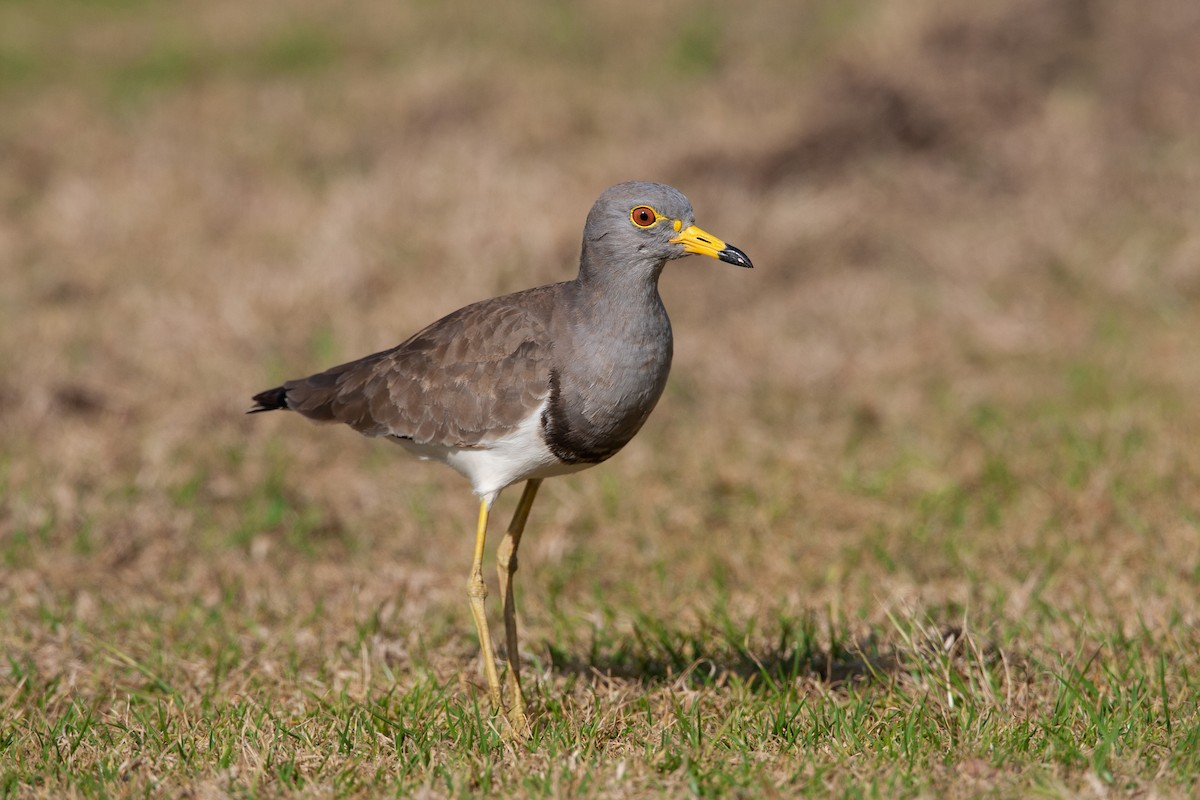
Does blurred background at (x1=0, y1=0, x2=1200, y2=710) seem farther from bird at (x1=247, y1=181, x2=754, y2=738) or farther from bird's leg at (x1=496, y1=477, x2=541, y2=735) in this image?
bird at (x1=247, y1=181, x2=754, y2=738)

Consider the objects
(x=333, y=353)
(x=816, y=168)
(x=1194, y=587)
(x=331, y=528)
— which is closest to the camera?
(x=1194, y=587)

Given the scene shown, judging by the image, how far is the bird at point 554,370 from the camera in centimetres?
498

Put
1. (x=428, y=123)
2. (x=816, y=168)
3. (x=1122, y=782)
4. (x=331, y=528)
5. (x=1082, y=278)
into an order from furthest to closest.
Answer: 1. (x=428, y=123)
2. (x=816, y=168)
3. (x=1082, y=278)
4. (x=331, y=528)
5. (x=1122, y=782)

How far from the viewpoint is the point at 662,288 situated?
1068 cm

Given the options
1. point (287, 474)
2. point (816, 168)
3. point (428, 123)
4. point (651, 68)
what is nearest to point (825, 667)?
point (287, 474)

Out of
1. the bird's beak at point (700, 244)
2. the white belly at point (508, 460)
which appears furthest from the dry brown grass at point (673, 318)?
the bird's beak at point (700, 244)

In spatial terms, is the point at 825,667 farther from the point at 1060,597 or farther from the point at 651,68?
the point at 651,68

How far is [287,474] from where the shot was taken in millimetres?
8125

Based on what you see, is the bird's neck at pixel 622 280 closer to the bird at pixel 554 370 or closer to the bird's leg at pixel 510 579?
the bird at pixel 554 370

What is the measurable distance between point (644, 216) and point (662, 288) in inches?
220

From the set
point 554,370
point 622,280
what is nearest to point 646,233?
point 622,280

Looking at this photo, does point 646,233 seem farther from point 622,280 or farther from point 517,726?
point 517,726

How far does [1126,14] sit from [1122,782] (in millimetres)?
11862

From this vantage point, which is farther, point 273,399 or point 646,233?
point 273,399
